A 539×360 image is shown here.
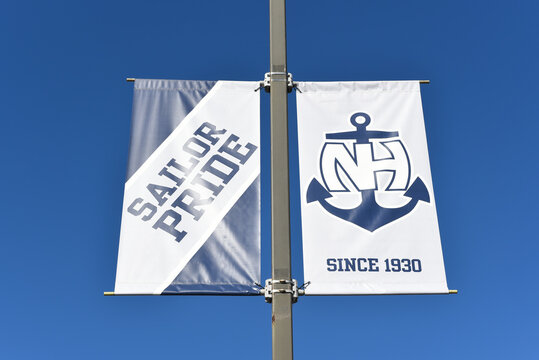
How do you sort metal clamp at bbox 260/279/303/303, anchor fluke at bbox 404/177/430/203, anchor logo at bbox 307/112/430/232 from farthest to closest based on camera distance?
anchor fluke at bbox 404/177/430/203 → anchor logo at bbox 307/112/430/232 → metal clamp at bbox 260/279/303/303

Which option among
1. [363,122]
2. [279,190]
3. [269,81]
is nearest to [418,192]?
[363,122]

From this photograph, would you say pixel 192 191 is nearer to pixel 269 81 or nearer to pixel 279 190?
pixel 279 190

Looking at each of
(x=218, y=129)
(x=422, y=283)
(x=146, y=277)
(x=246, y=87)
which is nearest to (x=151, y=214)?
(x=146, y=277)

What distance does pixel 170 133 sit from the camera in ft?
19.2

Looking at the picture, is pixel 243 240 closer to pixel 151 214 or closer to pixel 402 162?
pixel 151 214

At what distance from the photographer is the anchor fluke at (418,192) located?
5.45 meters

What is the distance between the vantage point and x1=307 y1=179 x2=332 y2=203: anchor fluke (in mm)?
5335

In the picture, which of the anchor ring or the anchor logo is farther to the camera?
the anchor ring

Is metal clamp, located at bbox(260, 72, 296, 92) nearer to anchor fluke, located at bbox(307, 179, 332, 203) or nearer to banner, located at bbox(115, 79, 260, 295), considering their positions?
banner, located at bbox(115, 79, 260, 295)

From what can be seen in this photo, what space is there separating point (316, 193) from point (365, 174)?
507 millimetres

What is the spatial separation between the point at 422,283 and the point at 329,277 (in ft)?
2.70

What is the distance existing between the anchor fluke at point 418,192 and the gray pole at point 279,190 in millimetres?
1257

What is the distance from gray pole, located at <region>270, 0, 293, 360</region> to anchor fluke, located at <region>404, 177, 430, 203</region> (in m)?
1.26

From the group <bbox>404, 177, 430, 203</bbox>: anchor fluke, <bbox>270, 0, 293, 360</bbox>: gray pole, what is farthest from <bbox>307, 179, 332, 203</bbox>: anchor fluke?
<bbox>404, 177, 430, 203</bbox>: anchor fluke
